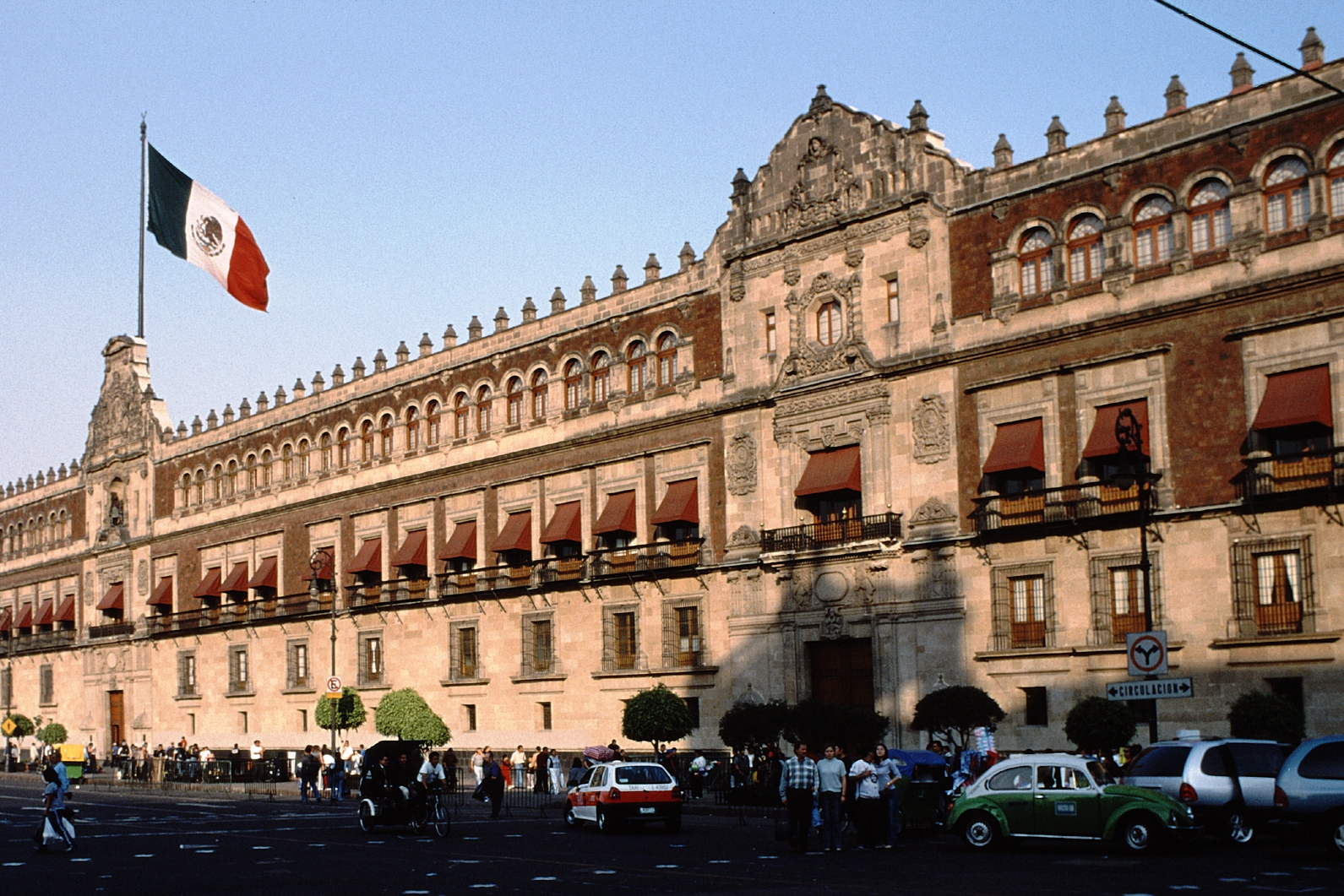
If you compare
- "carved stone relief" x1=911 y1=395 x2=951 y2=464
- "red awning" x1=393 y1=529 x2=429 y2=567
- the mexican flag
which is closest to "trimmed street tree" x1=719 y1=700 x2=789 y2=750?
"carved stone relief" x1=911 y1=395 x2=951 y2=464

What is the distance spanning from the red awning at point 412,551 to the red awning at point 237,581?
11.8 metres

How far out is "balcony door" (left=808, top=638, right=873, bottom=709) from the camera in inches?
1597

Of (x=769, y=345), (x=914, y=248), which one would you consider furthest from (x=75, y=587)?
(x=914, y=248)

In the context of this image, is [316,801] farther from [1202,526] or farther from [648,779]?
[1202,526]

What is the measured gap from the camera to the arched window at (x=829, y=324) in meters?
42.4

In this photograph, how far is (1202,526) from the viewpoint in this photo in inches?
1340

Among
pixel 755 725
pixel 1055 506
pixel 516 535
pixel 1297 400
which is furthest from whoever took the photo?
pixel 516 535

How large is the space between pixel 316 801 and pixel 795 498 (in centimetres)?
1709

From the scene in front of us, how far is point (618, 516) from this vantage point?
4759 centimetres

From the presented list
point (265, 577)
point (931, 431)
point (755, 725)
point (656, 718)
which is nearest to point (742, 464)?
point (931, 431)

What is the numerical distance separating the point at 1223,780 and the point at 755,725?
49.9ft

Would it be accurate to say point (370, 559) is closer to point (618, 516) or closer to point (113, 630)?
point (618, 516)

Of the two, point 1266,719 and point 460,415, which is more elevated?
point 460,415

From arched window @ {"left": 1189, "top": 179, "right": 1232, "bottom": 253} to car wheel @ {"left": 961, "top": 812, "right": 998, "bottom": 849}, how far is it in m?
16.5
